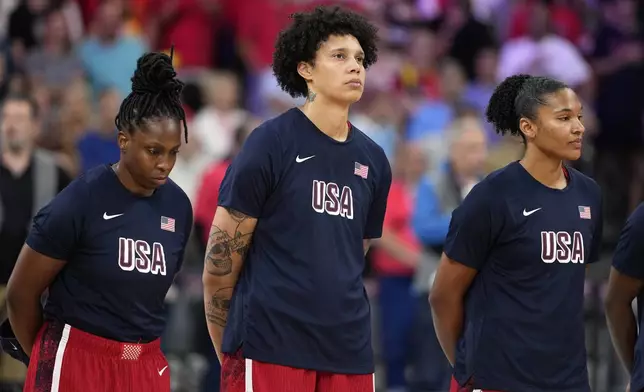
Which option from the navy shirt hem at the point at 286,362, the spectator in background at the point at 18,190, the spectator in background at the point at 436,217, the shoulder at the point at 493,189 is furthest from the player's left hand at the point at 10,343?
the spectator in background at the point at 436,217

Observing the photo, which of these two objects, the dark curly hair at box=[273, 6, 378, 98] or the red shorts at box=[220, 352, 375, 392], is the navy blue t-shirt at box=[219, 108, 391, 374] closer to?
the red shorts at box=[220, 352, 375, 392]

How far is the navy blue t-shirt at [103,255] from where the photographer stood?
20.0ft

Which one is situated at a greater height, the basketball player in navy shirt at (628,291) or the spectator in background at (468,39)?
the spectator in background at (468,39)

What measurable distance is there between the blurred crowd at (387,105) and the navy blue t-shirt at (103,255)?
367 cm

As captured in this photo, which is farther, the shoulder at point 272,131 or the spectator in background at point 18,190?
the spectator in background at point 18,190

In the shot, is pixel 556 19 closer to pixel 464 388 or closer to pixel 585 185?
pixel 585 185

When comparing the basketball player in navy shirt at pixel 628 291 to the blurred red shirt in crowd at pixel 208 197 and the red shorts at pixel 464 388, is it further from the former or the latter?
the blurred red shirt in crowd at pixel 208 197

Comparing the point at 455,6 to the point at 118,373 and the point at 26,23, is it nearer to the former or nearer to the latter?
the point at 26,23

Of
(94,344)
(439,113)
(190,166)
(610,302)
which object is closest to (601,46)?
(439,113)

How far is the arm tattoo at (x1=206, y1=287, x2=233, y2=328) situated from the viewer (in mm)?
6238

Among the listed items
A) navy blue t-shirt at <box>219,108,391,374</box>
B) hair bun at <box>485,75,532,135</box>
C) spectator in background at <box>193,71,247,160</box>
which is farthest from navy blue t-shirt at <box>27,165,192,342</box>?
spectator in background at <box>193,71,247,160</box>

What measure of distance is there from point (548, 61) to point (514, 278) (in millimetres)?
8082

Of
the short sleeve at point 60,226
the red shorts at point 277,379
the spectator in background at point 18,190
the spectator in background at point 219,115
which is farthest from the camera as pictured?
the spectator in background at point 219,115

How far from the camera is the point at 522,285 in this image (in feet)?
20.5
